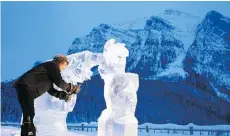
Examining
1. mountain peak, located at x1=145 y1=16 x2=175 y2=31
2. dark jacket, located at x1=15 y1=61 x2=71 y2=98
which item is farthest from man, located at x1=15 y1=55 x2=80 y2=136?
mountain peak, located at x1=145 y1=16 x2=175 y2=31

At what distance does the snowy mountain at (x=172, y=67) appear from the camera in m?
9.26

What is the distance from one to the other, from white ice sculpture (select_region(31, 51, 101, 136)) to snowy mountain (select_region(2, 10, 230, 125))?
4464 millimetres

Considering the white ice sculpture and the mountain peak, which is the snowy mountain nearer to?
the mountain peak

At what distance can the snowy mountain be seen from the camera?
30.4 ft

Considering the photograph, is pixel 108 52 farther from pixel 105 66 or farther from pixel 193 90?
pixel 193 90

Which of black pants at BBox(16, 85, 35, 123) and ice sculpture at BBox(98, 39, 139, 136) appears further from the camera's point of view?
ice sculpture at BBox(98, 39, 139, 136)

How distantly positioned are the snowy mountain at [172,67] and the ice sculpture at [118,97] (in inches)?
180

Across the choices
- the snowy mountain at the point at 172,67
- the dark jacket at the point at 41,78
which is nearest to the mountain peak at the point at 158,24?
the snowy mountain at the point at 172,67

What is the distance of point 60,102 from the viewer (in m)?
4.80

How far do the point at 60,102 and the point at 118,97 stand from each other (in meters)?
0.72

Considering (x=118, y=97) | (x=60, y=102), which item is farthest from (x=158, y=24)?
(x=118, y=97)

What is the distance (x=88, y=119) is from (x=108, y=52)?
5.17 metres

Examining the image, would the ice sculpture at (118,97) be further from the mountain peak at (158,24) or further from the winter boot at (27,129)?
the mountain peak at (158,24)

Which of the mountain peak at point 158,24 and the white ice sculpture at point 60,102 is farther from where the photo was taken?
the mountain peak at point 158,24
